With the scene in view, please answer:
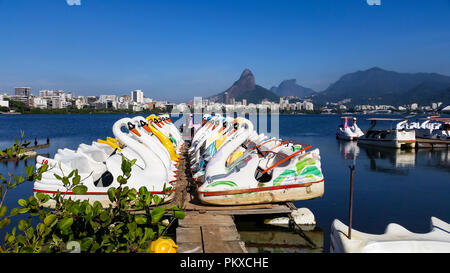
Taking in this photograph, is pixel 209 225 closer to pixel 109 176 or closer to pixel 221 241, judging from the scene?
pixel 221 241

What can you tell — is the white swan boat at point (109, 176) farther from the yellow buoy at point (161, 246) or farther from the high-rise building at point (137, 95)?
the high-rise building at point (137, 95)

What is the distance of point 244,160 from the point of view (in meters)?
9.67

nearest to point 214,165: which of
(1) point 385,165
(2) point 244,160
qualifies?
(2) point 244,160

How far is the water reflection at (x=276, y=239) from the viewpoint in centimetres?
859

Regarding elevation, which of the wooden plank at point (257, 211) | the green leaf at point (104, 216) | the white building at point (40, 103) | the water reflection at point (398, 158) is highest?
the white building at point (40, 103)

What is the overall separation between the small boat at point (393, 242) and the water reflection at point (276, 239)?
254 cm

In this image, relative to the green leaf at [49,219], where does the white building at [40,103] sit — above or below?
above

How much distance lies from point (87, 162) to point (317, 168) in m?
6.65

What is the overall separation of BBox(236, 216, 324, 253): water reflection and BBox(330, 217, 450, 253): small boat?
100 inches

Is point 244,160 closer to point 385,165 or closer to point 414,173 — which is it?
point 414,173

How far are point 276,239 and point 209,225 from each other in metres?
2.35

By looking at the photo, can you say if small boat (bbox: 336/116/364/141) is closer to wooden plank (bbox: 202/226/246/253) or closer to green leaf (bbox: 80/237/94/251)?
wooden plank (bbox: 202/226/246/253)

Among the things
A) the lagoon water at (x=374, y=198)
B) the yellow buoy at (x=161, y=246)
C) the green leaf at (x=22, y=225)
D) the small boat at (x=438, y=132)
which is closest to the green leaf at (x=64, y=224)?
the green leaf at (x=22, y=225)

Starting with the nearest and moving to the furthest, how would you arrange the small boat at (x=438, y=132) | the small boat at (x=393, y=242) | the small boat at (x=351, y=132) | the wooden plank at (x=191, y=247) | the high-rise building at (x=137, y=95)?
the small boat at (x=393, y=242) → the wooden plank at (x=191, y=247) → the small boat at (x=438, y=132) → the small boat at (x=351, y=132) → the high-rise building at (x=137, y=95)
